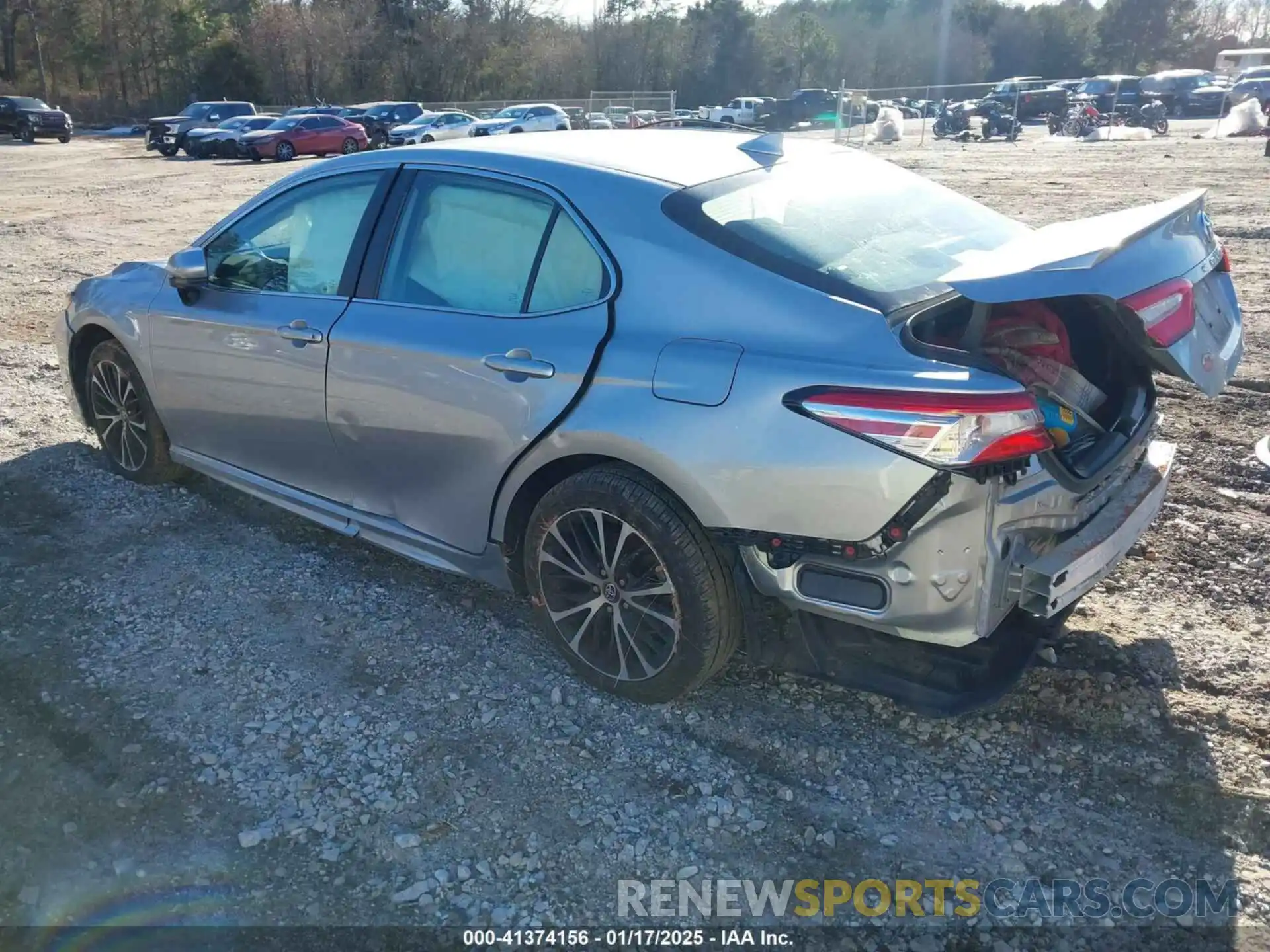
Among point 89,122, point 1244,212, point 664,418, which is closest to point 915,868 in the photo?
point 664,418

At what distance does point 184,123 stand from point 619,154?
35.4 metres

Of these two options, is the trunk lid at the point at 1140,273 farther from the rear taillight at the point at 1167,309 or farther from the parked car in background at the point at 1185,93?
the parked car in background at the point at 1185,93

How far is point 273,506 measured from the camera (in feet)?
16.1

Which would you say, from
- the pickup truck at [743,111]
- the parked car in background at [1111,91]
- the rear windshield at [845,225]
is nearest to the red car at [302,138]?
the pickup truck at [743,111]

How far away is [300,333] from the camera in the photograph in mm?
3811

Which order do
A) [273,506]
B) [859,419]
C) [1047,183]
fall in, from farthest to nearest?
[1047,183] < [273,506] < [859,419]

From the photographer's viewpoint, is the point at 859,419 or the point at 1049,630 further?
the point at 1049,630

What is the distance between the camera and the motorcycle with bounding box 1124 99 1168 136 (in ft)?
111

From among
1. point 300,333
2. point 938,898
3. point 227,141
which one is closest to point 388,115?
point 227,141

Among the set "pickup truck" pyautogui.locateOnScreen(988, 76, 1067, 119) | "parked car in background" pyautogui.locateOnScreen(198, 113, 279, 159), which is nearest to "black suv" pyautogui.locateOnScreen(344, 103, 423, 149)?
"parked car in background" pyautogui.locateOnScreen(198, 113, 279, 159)

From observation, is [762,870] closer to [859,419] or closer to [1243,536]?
[859,419]

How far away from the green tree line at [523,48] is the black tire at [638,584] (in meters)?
60.0

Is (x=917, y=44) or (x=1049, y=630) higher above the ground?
(x=917, y=44)

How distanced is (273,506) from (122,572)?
0.82 metres
